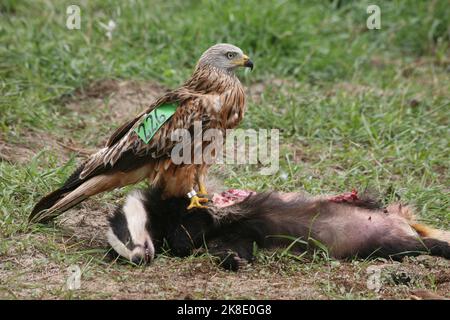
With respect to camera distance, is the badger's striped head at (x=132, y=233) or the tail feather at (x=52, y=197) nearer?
the badger's striped head at (x=132, y=233)

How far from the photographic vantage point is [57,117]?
7523 millimetres

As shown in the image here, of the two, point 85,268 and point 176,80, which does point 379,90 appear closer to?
point 176,80

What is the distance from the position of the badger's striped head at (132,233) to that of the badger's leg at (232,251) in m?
0.37

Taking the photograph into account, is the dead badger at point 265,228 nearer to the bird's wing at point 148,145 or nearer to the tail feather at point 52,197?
the bird's wing at point 148,145

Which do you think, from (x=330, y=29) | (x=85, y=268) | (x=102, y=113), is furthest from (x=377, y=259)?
(x=330, y=29)

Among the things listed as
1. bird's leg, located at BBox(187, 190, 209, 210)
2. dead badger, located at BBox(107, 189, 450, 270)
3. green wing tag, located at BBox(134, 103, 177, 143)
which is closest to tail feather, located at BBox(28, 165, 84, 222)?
dead badger, located at BBox(107, 189, 450, 270)

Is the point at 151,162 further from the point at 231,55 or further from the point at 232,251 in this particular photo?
the point at 231,55

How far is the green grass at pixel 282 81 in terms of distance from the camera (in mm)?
6434

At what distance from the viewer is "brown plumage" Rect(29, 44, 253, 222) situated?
550 cm

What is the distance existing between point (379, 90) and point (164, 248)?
3709mm

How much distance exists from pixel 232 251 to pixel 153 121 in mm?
967

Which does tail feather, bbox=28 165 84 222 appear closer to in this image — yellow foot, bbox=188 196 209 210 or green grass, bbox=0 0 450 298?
green grass, bbox=0 0 450 298

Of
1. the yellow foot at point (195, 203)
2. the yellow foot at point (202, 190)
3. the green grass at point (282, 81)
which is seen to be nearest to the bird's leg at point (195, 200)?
the yellow foot at point (195, 203)

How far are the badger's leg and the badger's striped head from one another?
37cm
